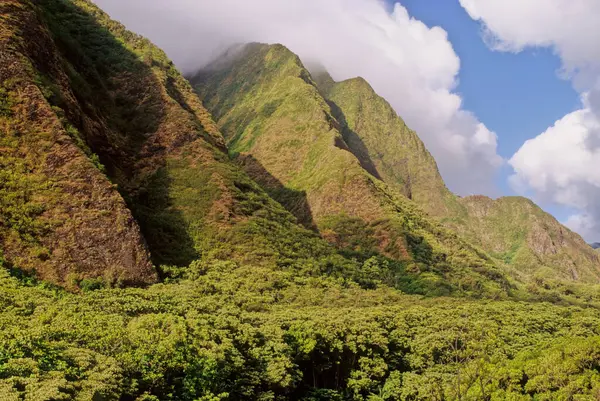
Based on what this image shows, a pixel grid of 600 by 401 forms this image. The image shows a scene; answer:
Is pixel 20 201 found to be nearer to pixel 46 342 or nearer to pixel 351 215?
pixel 46 342

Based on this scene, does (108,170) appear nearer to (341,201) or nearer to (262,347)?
(262,347)

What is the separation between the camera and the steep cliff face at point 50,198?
2502 inches

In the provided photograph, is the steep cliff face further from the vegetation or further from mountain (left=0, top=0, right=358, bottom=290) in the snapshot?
the vegetation

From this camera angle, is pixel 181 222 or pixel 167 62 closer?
pixel 181 222

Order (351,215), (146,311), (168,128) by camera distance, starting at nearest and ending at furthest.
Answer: (146,311)
(168,128)
(351,215)

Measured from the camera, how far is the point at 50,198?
221 ft

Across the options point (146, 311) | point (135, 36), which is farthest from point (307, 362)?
point (135, 36)

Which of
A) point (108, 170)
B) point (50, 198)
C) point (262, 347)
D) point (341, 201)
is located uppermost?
point (341, 201)

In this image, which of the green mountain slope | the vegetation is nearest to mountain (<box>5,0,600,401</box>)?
the vegetation

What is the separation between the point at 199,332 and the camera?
4541 centimetres

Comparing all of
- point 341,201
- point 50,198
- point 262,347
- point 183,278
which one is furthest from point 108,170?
point 341,201

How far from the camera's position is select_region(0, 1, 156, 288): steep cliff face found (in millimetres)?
63562

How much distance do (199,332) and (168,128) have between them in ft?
258

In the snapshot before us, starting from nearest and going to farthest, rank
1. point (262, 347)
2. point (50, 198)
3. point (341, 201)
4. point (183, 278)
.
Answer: point (262, 347) → point (50, 198) → point (183, 278) → point (341, 201)
